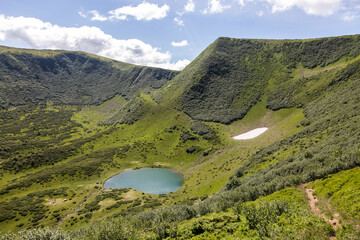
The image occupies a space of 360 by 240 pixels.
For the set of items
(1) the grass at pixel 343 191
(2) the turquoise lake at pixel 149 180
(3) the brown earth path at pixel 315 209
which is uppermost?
(1) the grass at pixel 343 191

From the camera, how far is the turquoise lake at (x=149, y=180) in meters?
89.8

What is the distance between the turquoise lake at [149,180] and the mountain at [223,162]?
18.5 feet

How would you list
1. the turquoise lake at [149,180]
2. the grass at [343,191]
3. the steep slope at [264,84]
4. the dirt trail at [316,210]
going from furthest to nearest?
the steep slope at [264,84] → the turquoise lake at [149,180] → the dirt trail at [316,210] → the grass at [343,191]

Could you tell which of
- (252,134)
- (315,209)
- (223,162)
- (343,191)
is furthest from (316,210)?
(252,134)

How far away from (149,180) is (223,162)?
43590mm

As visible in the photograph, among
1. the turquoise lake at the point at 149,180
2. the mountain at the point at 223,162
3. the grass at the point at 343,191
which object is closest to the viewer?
the grass at the point at 343,191

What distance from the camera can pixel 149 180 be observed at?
101 meters

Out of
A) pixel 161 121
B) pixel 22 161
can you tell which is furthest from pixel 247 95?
pixel 22 161

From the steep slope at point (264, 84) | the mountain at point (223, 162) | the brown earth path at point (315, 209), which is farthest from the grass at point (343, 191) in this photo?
the steep slope at point (264, 84)

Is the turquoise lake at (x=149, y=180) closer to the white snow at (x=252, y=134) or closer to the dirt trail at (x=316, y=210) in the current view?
the white snow at (x=252, y=134)

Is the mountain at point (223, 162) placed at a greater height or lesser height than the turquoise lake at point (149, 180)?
greater

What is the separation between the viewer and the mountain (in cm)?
2275

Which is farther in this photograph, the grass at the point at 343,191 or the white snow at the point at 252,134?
the white snow at the point at 252,134

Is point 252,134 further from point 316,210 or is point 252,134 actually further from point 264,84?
point 316,210
